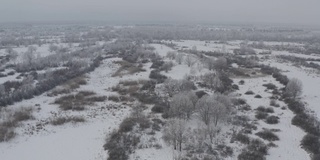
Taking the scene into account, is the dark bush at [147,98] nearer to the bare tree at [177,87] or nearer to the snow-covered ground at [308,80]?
the bare tree at [177,87]

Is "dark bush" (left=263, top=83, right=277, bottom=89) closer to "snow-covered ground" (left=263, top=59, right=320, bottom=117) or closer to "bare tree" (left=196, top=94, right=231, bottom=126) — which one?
"snow-covered ground" (left=263, top=59, right=320, bottom=117)

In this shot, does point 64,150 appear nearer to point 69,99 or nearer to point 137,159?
point 137,159

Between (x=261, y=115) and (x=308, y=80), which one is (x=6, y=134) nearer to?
(x=261, y=115)

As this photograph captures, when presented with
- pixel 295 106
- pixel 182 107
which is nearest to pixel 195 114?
pixel 182 107

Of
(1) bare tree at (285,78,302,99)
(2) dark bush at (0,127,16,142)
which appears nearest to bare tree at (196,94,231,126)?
(1) bare tree at (285,78,302,99)

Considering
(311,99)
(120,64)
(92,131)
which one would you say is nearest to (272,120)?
(311,99)
